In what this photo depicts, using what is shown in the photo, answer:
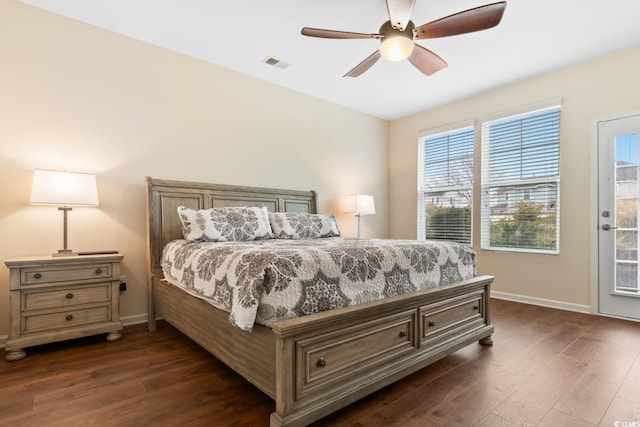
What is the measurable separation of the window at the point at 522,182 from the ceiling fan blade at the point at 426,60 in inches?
74.1

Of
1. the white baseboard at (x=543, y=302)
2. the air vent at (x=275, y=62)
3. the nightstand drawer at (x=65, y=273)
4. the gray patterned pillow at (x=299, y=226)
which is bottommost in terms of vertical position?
the white baseboard at (x=543, y=302)

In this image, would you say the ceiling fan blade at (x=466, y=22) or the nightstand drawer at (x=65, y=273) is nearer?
the ceiling fan blade at (x=466, y=22)

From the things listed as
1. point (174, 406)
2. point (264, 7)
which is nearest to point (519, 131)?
point (264, 7)

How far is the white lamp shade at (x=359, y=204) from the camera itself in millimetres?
4527

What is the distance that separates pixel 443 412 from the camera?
1654 mm

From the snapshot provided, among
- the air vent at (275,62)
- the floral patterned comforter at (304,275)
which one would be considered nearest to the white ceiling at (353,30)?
the air vent at (275,62)

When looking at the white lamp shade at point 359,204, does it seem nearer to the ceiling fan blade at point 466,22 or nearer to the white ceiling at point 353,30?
the white ceiling at point 353,30

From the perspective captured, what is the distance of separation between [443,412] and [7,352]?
9.20 feet

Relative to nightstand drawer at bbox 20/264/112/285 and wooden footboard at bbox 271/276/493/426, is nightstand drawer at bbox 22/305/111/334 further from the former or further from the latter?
wooden footboard at bbox 271/276/493/426

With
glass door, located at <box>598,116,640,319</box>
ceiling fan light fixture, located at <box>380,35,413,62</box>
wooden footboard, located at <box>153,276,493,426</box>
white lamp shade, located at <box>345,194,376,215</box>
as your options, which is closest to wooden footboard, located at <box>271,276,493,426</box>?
wooden footboard, located at <box>153,276,493,426</box>

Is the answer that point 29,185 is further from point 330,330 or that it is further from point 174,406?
point 330,330

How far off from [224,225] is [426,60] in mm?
2228

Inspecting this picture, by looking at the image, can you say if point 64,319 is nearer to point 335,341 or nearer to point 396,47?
point 335,341

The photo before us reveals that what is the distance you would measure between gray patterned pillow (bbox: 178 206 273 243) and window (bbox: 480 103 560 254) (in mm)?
2946
